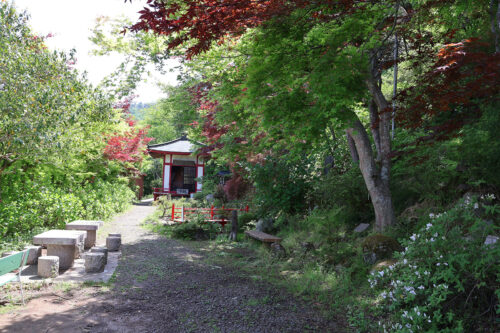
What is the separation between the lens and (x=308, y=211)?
10672 millimetres

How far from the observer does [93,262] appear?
6348mm

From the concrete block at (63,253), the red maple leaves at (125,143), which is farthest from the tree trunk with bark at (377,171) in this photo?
the red maple leaves at (125,143)

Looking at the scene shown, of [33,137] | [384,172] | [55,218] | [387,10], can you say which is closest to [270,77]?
[387,10]

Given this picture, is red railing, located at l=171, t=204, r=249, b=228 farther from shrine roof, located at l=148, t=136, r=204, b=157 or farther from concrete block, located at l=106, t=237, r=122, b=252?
shrine roof, located at l=148, t=136, r=204, b=157

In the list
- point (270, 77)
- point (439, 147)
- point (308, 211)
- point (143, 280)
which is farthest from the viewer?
point (308, 211)

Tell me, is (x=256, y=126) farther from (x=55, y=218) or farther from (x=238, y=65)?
(x=55, y=218)

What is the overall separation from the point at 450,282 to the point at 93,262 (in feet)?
18.4

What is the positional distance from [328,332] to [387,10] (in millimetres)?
5090

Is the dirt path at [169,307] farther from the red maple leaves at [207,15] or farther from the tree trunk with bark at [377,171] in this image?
the red maple leaves at [207,15]

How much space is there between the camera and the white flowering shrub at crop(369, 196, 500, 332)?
136 inches

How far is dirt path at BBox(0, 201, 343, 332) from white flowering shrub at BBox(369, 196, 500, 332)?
1.07m

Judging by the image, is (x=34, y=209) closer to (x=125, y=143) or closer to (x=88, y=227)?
(x=88, y=227)

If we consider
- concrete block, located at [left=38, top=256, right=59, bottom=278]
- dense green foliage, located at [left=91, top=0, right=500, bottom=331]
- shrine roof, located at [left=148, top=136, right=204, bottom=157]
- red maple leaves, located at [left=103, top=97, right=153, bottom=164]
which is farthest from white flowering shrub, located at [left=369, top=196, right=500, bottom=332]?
shrine roof, located at [left=148, top=136, right=204, bottom=157]

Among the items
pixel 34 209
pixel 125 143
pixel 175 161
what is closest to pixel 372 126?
pixel 34 209
